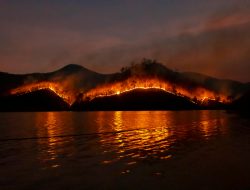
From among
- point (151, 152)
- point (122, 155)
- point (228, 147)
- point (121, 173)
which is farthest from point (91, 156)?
point (228, 147)

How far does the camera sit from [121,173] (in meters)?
16.3

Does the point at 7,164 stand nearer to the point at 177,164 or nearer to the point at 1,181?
the point at 1,181

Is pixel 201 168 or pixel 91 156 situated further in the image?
pixel 91 156

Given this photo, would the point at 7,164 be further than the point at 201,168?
Yes

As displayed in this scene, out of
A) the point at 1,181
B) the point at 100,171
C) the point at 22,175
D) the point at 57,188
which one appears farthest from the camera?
the point at 100,171

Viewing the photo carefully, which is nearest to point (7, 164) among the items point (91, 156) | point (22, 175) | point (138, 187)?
point (22, 175)

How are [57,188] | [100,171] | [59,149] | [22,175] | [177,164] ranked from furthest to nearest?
[59,149] < [177,164] < [100,171] < [22,175] < [57,188]

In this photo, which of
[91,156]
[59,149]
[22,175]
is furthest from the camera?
[59,149]

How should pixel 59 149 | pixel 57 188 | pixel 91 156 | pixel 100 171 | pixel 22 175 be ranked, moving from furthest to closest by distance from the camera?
pixel 59 149, pixel 91 156, pixel 100 171, pixel 22 175, pixel 57 188

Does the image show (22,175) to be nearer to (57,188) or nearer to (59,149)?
(57,188)

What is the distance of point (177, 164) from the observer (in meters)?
18.7

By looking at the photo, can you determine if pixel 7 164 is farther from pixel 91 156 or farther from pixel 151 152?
pixel 151 152

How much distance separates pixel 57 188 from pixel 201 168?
319 inches

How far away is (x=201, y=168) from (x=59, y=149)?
40.8 ft
